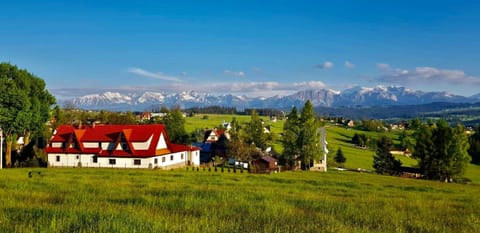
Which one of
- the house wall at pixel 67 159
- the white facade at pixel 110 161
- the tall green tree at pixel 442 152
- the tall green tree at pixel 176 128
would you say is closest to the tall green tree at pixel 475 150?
the tall green tree at pixel 442 152

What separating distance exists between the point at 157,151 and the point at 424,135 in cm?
4518

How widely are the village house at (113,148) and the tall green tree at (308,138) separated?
71.9ft

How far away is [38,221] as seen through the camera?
10.8m

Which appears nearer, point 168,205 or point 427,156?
point 168,205

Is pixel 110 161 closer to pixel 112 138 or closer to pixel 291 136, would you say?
pixel 112 138

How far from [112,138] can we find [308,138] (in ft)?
107

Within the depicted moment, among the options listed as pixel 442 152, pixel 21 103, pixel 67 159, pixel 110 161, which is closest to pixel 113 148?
pixel 110 161

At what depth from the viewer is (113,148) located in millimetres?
65062

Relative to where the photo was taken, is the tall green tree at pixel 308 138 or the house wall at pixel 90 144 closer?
the house wall at pixel 90 144

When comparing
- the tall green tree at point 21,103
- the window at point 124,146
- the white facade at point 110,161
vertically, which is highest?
the tall green tree at point 21,103

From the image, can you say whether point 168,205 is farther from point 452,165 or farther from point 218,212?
point 452,165

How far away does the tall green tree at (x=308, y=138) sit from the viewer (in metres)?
70.8

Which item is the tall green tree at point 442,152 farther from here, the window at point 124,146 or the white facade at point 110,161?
the window at point 124,146

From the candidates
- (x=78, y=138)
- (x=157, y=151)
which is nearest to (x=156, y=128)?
(x=157, y=151)
